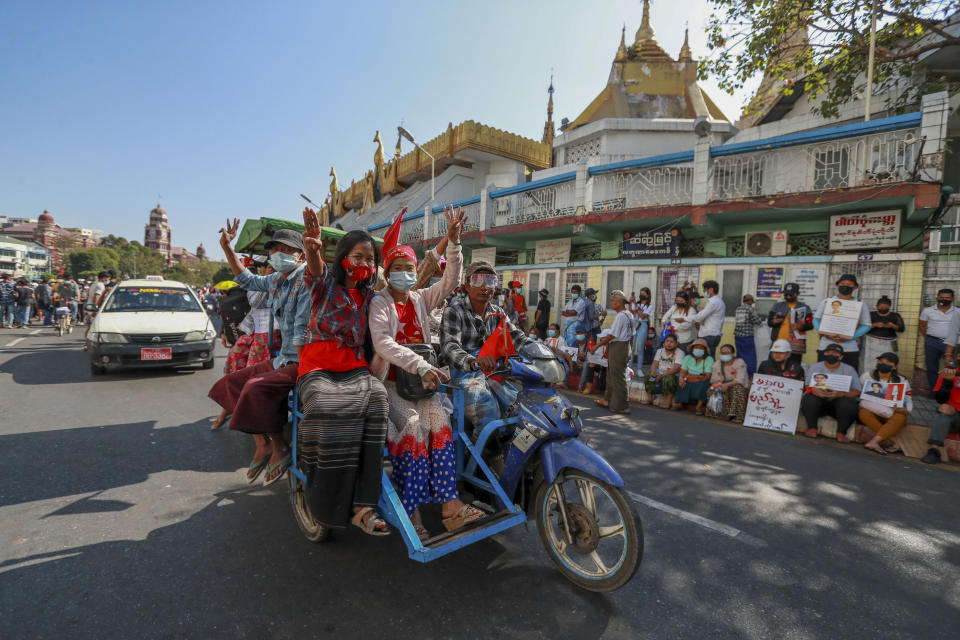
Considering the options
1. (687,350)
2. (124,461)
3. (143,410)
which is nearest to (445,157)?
(687,350)

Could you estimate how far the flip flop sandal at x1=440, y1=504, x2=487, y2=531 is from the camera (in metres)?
2.54

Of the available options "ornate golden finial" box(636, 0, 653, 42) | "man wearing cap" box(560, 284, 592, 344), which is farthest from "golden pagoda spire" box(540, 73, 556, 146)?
"man wearing cap" box(560, 284, 592, 344)

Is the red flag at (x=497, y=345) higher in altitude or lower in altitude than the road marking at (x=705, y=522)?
higher

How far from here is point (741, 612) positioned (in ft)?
7.60

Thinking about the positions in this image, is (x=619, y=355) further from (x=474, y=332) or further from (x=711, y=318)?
(x=474, y=332)

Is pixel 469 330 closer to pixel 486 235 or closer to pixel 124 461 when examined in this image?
pixel 124 461

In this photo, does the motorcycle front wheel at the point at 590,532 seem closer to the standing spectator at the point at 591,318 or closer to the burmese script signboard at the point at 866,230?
the standing spectator at the point at 591,318

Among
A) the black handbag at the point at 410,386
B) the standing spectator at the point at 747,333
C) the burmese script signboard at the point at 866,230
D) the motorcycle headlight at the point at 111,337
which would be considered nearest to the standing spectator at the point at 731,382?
the standing spectator at the point at 747,333

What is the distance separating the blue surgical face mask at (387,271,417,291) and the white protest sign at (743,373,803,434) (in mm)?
5682

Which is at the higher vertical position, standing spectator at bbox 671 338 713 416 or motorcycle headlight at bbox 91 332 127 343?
motorcycle headlight at bbox 91 332 127 343

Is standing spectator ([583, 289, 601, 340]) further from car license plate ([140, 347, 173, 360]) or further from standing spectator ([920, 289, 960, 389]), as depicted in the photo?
car license plate ([140, 347, 173, 360])

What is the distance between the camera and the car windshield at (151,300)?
8461mm

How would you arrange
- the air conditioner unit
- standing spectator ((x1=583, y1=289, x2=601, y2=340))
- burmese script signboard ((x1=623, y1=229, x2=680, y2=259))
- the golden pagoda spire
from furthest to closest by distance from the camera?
the golden pagoda spire < burmese script signboard ((x1=623, y1=229, x2=680, y2=259)) < standing spectator ((x1=583, y1=289, x2=601, y2=340)) < the air conditioner unit

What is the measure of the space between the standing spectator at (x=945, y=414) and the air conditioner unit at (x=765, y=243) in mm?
5621
